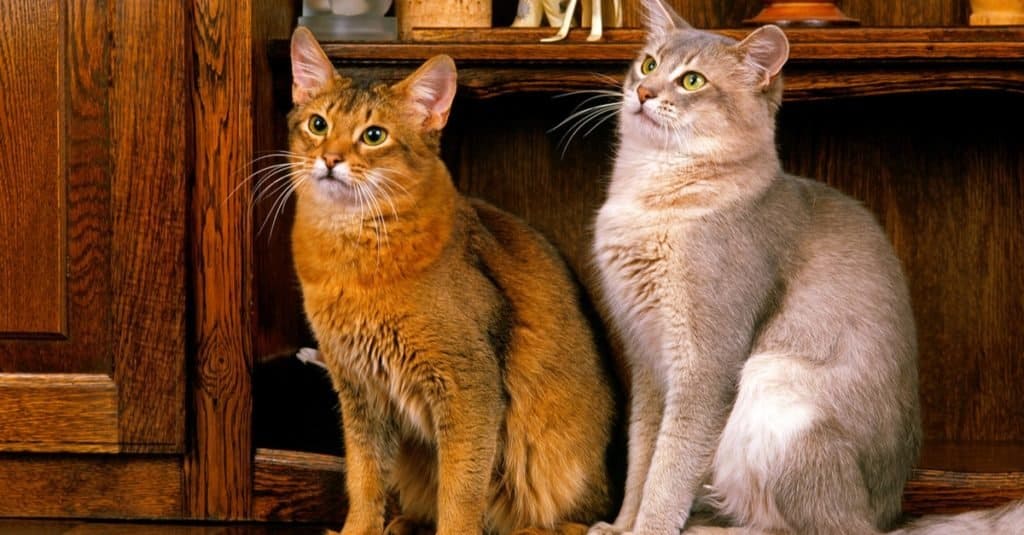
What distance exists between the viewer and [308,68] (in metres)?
2.05

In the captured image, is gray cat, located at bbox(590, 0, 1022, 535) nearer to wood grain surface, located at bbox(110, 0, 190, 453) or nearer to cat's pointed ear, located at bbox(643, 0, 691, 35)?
cat's pointed ear, located at bbox(643, 0, 691, 35)

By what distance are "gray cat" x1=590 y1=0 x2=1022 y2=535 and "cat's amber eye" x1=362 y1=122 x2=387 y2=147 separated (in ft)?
1.31

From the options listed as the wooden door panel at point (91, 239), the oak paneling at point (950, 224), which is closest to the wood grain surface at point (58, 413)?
A: the wooden door panel at point (91, 239)

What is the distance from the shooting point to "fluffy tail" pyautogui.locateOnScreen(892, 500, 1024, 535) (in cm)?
190

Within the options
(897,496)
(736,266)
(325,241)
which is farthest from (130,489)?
(897,496)

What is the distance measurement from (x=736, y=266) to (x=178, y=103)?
977 millimetres

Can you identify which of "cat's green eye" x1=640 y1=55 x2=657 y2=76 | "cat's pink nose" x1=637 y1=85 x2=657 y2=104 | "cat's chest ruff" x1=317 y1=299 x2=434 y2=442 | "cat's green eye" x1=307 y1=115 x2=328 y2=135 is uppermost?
"cat's green eye" x1=640 y1=55 x2=657 y2=76

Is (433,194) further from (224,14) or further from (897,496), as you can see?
(897,496)

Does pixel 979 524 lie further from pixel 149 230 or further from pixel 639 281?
pixel 149 230

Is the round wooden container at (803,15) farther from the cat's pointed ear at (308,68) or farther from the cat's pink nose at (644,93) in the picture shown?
the cat's pointed ear at (308,68)

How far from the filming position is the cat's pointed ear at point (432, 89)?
1973mm

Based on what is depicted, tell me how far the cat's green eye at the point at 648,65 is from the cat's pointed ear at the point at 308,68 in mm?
494

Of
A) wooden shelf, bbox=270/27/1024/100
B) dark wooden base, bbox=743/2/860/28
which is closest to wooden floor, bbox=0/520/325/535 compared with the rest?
wooden shelf, bbox=270/27/1024/100

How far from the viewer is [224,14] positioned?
214 centimetres
